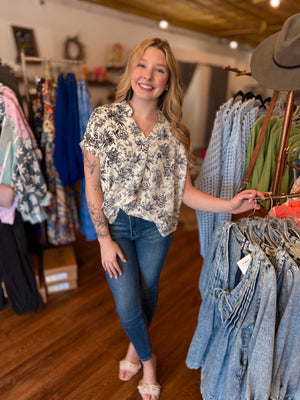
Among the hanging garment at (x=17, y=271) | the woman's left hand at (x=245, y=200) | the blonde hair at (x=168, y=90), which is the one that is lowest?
the hanging garment at (x=17, y=271)

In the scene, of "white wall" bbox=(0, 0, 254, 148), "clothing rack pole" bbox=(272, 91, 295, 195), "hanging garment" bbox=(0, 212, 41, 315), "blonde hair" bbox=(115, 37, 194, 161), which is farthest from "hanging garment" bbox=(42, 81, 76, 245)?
"white wall" bbox=(0, 0, 254, 148)

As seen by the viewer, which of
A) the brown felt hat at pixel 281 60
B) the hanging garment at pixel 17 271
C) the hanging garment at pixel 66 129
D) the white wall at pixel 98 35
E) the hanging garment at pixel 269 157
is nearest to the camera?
the brown felt hat at pixel 281 60

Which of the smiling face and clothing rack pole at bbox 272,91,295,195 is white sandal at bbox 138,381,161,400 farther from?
the smiling face

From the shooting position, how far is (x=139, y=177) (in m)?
1.08

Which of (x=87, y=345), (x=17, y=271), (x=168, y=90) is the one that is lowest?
(x=87, y=345)

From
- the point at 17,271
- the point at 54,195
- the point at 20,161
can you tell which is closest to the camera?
the point at 20,161

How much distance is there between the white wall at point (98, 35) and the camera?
11.8 feet

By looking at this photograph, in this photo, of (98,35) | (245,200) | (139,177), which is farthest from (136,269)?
(98,35)

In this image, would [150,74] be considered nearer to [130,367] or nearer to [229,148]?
[229,148]

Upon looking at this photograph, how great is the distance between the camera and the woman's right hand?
1122 mm

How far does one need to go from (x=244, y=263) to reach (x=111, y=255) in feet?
1.64

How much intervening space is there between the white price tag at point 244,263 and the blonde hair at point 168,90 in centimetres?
50

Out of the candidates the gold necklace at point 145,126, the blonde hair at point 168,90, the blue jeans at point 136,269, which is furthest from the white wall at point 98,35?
the blue jeans at point 136,269

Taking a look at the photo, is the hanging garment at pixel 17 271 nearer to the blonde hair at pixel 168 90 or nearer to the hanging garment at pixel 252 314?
the blonde hair at pixel 168 90
